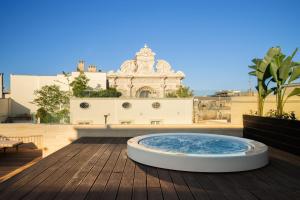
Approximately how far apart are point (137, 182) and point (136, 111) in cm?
1592

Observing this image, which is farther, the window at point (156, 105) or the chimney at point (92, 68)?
the chimney at point (92, 68)

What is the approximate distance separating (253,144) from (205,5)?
12465mm

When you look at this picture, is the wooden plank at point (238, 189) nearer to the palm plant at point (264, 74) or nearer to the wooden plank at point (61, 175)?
the wooden plank at point (61, 175)

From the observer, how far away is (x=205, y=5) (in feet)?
49.7

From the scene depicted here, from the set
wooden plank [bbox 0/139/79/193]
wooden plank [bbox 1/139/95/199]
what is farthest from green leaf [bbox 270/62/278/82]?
wooden plank [bbox 0/139/79/193]

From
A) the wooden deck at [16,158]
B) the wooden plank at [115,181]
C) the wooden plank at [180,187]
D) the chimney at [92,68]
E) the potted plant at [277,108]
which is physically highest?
the chimney at [92,68]

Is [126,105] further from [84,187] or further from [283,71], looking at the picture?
[84,187]

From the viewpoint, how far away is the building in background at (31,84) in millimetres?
27797

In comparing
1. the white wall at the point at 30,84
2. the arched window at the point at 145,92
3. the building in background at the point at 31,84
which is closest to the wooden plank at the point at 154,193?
the arched window at the point at 145,92

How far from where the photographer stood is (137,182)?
10.5ft

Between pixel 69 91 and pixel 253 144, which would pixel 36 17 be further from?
pixel 253 144

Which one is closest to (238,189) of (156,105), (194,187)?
(194,187)

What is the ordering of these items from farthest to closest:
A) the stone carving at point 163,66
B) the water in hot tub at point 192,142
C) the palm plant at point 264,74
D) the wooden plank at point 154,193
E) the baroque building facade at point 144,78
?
1. the stone carving at point 163,66
2. the baroque building facade at point 144,78
3. the palm plant at point 264,74
4. the water in hot tub at point 192,142
5. the wooden plank at point 154,193

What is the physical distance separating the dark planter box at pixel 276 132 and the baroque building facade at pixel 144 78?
72.4 feet
